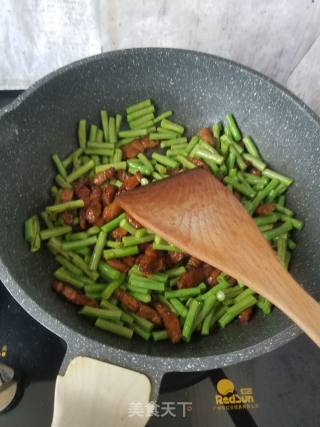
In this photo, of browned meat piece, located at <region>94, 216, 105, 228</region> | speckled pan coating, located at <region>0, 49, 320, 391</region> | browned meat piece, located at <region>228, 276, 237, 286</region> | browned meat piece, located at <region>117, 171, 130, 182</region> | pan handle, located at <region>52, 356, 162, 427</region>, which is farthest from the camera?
browned meat piece, located at <region>117, 171, 130, 182</region>

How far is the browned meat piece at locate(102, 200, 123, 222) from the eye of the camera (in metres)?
1.56

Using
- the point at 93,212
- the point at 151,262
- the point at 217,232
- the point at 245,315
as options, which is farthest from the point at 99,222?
the point at 245,315

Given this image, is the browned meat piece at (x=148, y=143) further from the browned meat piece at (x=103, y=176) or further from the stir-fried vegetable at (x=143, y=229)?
the browned meat piece at (x=103, y=176)

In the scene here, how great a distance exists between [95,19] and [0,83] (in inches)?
20.6

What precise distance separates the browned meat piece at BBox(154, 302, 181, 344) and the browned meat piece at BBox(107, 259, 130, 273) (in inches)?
6.1

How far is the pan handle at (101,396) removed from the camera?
103 cm

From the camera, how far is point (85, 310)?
53.1 inches

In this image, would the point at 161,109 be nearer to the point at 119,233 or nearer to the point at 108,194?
the point at 108,194

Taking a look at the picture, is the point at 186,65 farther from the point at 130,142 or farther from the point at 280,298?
the point at 280,298

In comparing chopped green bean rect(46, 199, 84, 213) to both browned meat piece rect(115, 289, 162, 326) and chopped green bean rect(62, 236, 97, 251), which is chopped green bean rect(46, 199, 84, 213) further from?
browned meat piece rect(115, 289, 162, 326)

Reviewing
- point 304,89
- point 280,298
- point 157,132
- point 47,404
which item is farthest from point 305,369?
point 304,89

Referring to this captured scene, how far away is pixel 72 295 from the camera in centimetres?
138

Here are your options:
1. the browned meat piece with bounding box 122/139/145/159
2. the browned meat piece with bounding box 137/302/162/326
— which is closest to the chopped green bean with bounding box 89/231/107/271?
the browned meat piece with bounding box 137/302/162/326

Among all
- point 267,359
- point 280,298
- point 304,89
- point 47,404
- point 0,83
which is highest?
point 304,89
